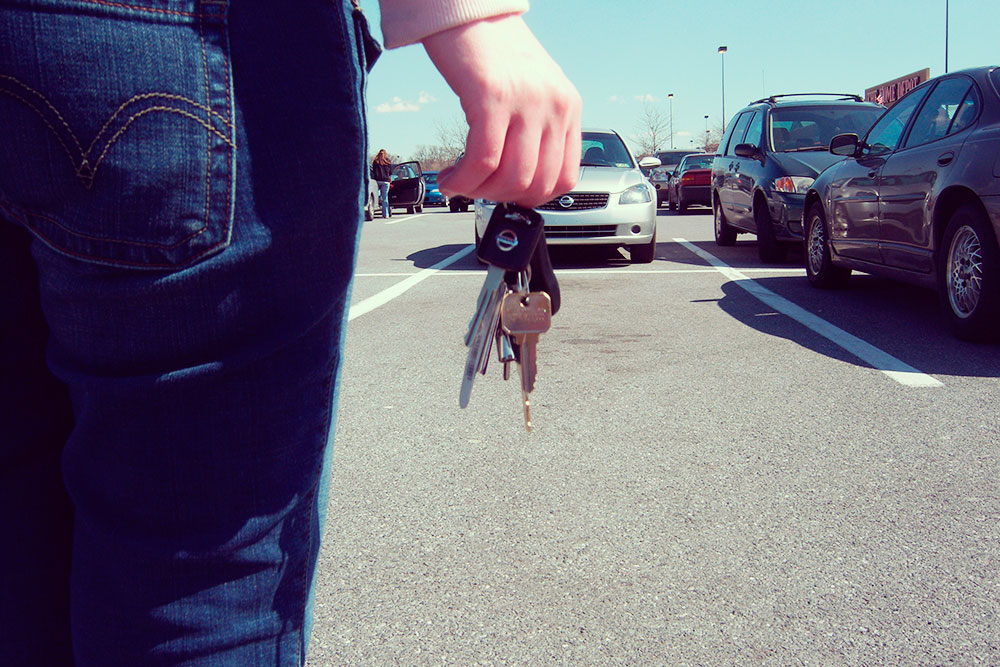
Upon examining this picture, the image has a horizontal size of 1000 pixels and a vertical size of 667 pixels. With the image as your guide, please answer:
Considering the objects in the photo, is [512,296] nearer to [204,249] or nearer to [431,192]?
[204,249]

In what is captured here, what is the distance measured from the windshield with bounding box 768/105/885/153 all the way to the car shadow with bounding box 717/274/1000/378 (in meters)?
2.37

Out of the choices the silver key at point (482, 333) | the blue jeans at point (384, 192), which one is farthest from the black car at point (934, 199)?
the silver key at point (482, 333)

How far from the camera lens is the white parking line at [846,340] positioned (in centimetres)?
438

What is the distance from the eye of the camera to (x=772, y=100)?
11.0 m

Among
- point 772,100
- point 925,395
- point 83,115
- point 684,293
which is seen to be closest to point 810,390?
point 925,395

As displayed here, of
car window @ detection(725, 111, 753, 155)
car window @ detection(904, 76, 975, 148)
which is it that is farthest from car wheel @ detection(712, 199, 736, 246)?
car window @ detection(904, 76, 975, 148)

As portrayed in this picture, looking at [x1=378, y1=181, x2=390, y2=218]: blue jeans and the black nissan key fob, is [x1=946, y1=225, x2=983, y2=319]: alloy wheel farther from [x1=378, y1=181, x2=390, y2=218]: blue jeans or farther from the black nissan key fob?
the black nissan key fob

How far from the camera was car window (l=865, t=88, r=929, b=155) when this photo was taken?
639 centimetres

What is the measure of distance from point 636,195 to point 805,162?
175 centimetres

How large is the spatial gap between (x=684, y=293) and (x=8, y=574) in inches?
273

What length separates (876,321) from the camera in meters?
5.98

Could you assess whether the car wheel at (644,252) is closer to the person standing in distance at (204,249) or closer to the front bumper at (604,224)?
the front bumper at (604,224)

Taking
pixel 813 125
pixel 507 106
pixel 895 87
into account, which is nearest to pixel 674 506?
pixel 507 106

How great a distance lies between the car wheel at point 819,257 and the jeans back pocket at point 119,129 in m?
7.12
